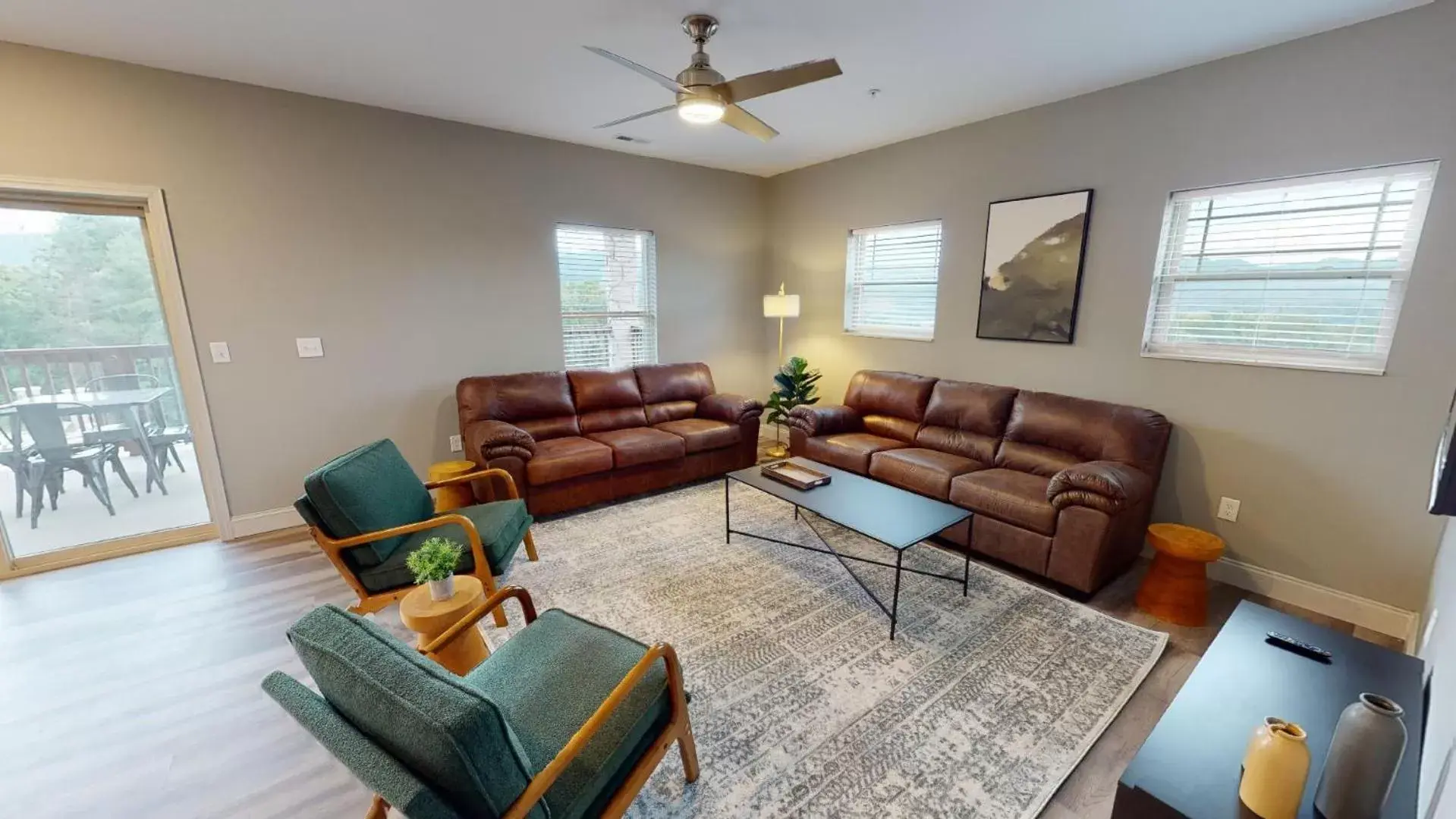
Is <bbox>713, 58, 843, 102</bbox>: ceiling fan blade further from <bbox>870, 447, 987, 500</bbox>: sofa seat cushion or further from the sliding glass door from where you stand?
the sliding glass door

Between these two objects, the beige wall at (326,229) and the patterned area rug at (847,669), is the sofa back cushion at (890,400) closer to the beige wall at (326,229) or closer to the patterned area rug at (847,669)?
the patterned area rug at (847,669)

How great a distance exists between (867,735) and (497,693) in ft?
4.03

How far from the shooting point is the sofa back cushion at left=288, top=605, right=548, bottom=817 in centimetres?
89

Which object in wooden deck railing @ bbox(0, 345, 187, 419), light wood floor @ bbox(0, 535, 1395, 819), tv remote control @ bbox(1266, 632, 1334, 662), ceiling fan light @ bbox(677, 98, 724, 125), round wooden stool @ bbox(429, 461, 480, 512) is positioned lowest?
light wood floor @ bbox(0, 535, 1395, 819)

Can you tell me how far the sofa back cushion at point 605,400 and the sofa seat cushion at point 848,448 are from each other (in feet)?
4.72

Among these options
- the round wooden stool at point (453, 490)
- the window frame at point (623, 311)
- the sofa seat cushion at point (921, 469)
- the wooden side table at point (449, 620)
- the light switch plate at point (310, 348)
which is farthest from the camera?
the window frame at point (623, 311)

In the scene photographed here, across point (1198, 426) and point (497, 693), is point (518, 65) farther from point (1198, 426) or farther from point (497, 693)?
point (1198, 426)

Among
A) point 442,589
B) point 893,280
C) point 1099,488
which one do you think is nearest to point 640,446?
point 442,589

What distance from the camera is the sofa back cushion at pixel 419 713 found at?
895 mm

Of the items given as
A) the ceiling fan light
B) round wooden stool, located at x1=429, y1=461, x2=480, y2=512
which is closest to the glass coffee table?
round wooden stool, located at x1=429, y1=461, x2=480, y2=512

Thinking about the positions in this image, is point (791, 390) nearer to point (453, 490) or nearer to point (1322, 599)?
point (453, 490)

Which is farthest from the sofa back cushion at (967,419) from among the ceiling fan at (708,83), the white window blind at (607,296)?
the white window blind at (607,296)

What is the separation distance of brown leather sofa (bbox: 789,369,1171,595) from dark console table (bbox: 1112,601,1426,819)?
2.74ft

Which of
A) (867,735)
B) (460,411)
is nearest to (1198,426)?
(867,735)
